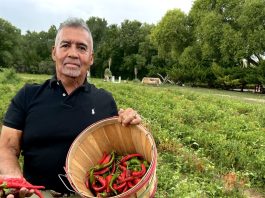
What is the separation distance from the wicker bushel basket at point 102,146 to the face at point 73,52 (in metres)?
0.49

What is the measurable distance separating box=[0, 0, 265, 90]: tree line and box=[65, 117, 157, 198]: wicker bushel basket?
3008 centimetres

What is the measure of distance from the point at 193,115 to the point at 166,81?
33574 mm

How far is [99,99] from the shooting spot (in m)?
3.18

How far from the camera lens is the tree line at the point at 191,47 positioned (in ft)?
117

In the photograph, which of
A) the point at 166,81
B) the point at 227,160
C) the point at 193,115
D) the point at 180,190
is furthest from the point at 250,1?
the point at 180,190

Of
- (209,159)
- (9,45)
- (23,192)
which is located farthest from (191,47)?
(23,192)

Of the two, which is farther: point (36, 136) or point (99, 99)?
point (99, 99)

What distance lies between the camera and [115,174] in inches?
105

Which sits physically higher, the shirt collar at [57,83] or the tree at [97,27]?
the tree at [97,27]

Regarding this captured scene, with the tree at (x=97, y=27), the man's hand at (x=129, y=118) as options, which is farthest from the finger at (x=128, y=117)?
the tree at (x=97, y=27)

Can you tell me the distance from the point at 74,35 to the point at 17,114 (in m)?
0.65

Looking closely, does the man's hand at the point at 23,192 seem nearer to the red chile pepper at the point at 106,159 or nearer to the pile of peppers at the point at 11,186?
the pile of peppers at the point at 11,186

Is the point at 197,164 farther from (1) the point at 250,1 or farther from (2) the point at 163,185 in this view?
(1) the point at 250,1

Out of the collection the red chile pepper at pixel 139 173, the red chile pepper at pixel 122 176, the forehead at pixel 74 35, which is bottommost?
the red chile pepper at pixel 122 176
